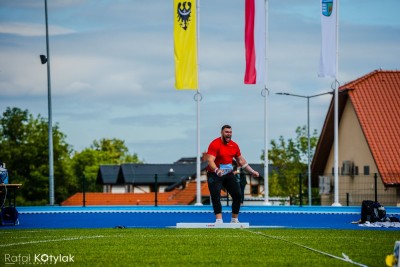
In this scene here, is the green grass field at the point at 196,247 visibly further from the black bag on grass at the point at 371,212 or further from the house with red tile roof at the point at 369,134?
the house with red tile roof at the point at 369,134

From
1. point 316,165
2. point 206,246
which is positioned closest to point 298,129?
point 316,165

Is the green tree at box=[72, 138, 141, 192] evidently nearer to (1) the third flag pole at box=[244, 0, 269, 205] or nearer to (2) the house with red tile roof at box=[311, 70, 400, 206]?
(2) the house with red tile roof at box=[311, 70, 400, 206]

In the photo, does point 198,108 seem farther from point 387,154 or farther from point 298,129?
point 298,129

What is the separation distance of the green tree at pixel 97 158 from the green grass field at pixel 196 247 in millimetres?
123093

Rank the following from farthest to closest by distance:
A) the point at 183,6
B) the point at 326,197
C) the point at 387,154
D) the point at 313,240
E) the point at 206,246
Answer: the point at 326,197 < the point at 387,154 < the point at 183,6 < the point at 313,240 < the point at 206,246

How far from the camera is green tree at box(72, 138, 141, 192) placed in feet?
486

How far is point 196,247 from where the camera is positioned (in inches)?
603

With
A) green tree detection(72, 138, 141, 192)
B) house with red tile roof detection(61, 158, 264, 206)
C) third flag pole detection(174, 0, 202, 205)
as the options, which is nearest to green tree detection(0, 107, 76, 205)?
house with red tile roof detection(61, 158, 264, 206)

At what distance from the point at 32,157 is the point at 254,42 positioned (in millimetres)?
72705

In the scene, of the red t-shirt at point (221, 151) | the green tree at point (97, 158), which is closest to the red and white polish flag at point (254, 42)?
the red t-shirt at point (221, 151)

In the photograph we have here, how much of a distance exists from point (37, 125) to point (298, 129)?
3452 centimetres

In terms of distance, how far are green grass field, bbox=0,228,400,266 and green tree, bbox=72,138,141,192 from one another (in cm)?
12309

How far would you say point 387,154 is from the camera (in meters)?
48.9

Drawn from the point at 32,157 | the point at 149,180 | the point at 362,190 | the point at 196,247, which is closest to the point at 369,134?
the point at 362,190
